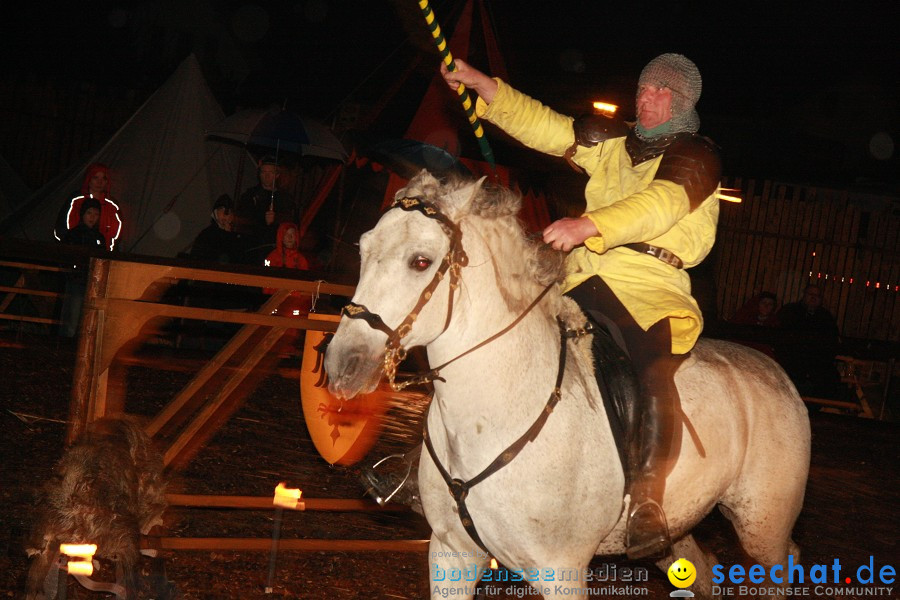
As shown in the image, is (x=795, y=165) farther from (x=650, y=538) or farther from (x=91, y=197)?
(x=650, y=538)

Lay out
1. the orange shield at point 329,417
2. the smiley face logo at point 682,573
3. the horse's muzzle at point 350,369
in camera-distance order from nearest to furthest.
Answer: the horse's muzzle at point 350,369 < the smiley face logo at point 682,573 < the orange shield at point 329,417

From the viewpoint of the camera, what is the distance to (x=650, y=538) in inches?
159

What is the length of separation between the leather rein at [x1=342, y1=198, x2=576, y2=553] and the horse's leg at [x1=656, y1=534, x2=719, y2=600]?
150 cm

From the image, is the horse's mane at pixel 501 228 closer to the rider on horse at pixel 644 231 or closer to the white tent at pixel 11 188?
the rider on horse at pixel 644 231

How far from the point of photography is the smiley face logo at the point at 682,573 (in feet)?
16.3

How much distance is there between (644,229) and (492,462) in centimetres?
119

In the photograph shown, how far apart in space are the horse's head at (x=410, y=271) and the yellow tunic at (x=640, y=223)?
20.9 inches

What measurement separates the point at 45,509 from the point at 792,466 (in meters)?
4.09

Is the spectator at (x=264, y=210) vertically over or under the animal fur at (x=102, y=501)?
over

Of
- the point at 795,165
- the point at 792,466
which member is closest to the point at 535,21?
the point at 795,165

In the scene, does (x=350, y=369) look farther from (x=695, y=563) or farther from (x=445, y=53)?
(x=695, y=563)

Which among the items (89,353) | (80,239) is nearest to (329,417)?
(89,353)

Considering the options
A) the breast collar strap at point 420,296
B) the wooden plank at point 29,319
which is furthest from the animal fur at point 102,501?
the wooden plank at point 29,319

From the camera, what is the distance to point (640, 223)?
147 inches
